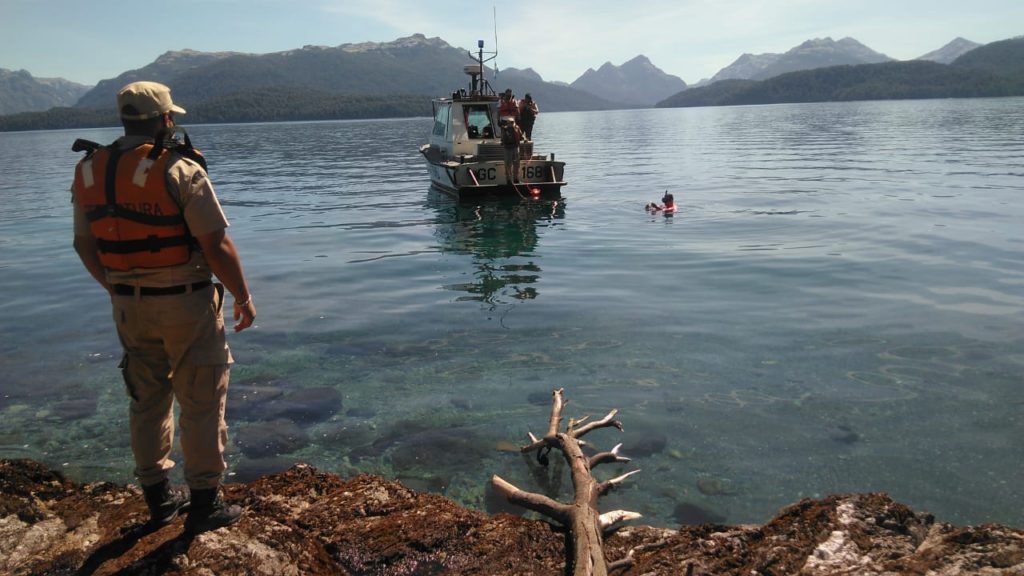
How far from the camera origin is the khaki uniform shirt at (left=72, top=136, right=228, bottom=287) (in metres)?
3.70

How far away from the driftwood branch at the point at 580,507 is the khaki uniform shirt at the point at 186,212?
2.64 metres

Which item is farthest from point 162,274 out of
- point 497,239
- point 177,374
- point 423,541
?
point 497,239

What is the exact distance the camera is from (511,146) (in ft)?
69.3

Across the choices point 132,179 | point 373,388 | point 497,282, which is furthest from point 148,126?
point 497,282

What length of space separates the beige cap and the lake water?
11.7 feet

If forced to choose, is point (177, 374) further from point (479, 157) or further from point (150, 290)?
point (479, 157)

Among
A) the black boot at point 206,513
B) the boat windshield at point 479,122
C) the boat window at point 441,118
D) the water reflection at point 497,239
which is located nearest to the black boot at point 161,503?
the black boot at point 206,513

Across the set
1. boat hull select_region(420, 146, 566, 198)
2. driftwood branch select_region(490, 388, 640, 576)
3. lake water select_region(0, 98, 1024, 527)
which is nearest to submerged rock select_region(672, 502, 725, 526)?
lake water select_region(0, 98, 1024, 527)

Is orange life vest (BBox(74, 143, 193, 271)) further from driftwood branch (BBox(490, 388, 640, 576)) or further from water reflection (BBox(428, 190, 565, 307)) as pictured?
water reflection (BBox(428, 190, 565, 307))

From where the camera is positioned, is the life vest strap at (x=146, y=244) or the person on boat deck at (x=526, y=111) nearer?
the life vest strap at (x=146, y=244)

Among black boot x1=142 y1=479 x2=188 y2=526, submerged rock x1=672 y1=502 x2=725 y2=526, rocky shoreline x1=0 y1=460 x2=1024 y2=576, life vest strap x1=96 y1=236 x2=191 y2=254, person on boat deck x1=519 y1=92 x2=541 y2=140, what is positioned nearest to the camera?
rocky shoreline x1=0 y1=460 x2=1024 y2=576

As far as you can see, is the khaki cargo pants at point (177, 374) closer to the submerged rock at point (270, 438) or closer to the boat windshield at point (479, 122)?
the submerged rock at point (270, 438)

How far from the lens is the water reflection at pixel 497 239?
40.5ft

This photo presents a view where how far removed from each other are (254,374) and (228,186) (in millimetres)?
26176
